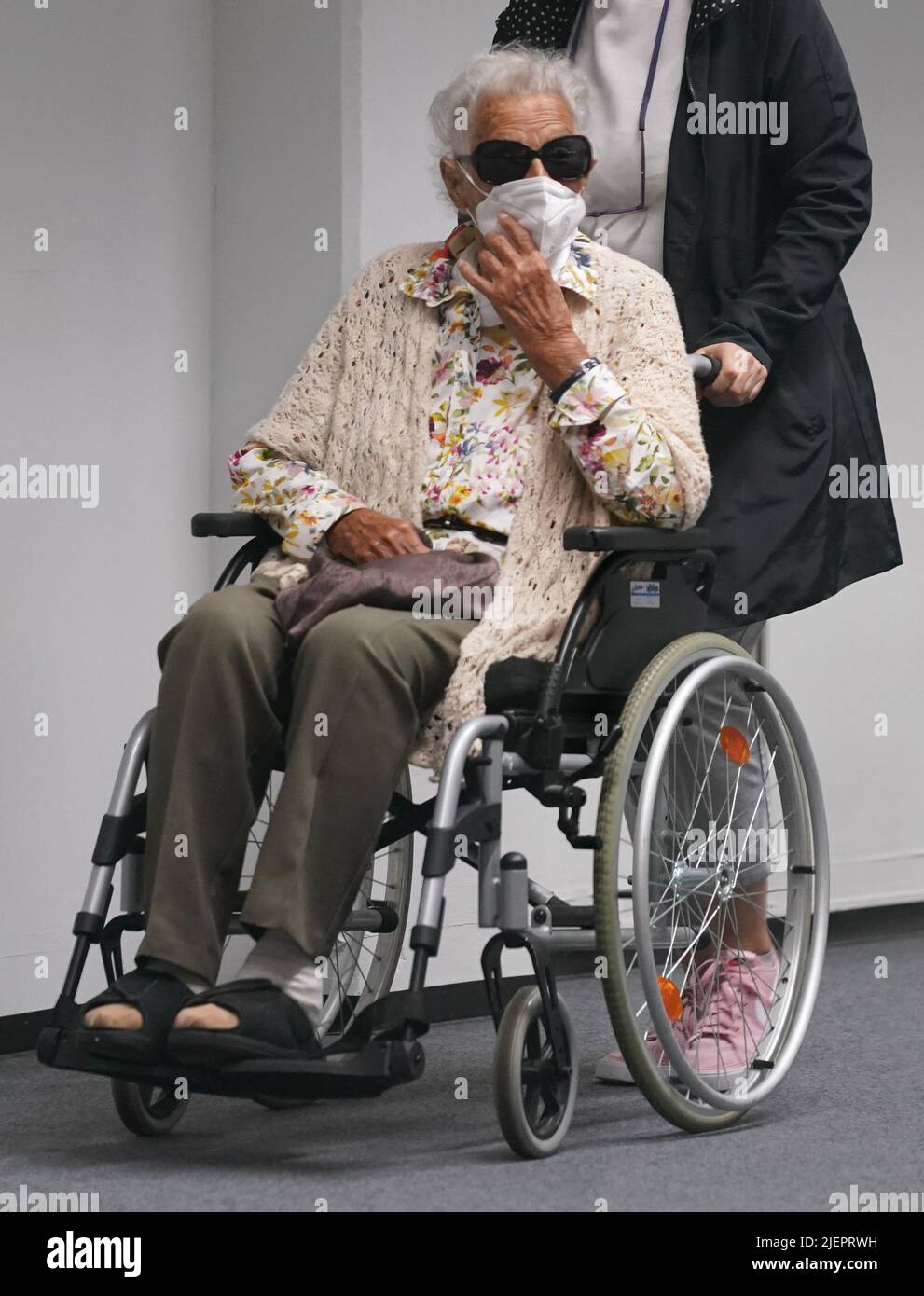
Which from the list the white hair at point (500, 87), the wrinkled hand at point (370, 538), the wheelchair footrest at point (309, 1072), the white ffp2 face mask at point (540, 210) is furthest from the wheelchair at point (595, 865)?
the white hair at point (500, 87)

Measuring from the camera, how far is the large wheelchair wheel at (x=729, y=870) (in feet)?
7.16

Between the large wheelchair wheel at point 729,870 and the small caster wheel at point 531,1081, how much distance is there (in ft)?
0.48

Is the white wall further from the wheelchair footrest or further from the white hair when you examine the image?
the wheelchair footrest

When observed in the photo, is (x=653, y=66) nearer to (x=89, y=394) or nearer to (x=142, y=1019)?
(x=89, y=394)

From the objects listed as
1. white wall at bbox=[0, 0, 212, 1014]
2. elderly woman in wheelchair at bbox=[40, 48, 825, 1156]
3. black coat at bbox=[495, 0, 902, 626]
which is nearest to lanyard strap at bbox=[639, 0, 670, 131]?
black coat at bbox=[495, 0, 902, 626]

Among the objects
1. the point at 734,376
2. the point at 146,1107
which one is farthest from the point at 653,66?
the point at 146,1107

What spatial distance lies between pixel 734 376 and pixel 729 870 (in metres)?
0.62

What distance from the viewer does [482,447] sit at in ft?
7.33

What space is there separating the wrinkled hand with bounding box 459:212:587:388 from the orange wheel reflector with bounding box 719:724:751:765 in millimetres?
556

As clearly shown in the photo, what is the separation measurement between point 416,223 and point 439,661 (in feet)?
3.94

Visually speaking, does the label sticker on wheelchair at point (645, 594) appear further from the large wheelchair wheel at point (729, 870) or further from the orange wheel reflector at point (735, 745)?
the orange wheel reflector at point (735, 745)

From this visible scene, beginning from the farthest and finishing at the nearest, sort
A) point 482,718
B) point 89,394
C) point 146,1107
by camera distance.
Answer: point 89,394 → point 146,1107 → point 482,718

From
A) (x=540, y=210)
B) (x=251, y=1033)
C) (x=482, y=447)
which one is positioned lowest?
(x=251, y=1033)
